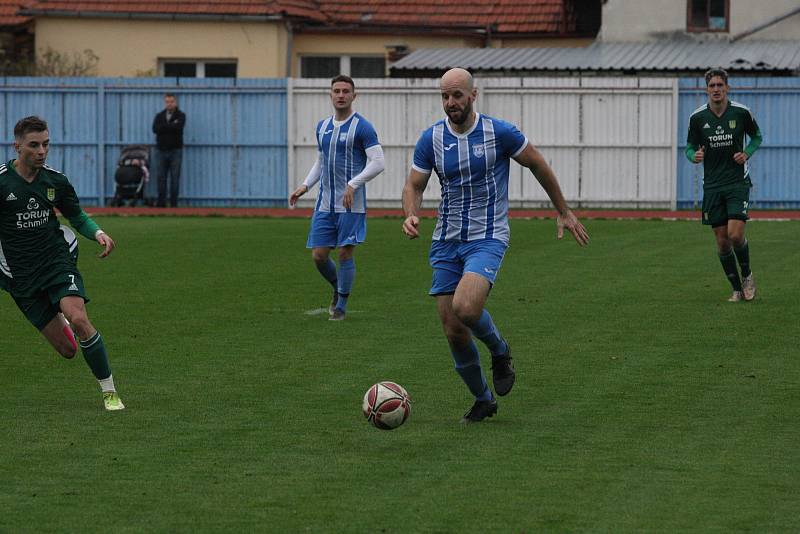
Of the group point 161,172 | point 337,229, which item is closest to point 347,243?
point 337,229

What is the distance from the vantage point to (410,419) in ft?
28.7

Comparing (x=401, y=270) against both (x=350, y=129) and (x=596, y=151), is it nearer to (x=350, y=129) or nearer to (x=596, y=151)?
(x=350, y=129)

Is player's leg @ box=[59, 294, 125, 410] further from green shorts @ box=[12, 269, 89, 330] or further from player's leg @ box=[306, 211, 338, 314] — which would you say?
player's leg @ box=[306, 211, 338, 314]

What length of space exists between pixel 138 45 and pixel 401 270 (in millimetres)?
19909

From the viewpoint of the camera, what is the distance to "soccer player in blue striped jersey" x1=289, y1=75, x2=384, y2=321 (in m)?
13.5

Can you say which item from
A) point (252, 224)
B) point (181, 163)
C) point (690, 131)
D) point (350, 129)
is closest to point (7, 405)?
point (350, 129)

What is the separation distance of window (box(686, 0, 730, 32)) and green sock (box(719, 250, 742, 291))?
65.1 ft

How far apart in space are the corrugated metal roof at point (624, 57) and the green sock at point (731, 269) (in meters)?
16.4

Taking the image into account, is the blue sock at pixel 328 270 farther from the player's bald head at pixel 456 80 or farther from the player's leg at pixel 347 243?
the player's bald head at pixel 456 80

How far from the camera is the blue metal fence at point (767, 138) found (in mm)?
28391

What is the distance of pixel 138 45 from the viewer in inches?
1406

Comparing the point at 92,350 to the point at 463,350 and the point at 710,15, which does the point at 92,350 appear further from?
the point at 710,15

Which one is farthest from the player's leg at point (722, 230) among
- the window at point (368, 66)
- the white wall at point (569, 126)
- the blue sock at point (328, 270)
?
the window at point (368, 66)

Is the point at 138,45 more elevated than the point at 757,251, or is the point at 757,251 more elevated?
the point at 138,45
